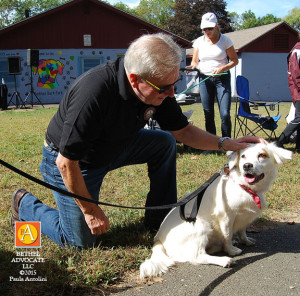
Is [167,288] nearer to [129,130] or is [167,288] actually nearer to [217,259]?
[217,259]

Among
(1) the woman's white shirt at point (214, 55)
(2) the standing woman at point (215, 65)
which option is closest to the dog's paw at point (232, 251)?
(2) the standing woman at point (215, 65)

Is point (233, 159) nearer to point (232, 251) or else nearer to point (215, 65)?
point (232, 251)

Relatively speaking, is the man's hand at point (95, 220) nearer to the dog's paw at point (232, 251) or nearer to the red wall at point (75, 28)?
the dog's paw at point (232, 251)

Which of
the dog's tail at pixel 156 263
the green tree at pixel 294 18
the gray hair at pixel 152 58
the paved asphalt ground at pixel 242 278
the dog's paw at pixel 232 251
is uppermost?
the green tree at pixel 294 18

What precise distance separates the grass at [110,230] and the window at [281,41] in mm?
23159

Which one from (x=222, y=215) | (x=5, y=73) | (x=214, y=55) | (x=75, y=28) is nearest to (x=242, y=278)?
(x=222, y=215)

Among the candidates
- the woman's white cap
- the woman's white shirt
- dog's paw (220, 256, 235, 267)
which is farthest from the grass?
the woman's white cap

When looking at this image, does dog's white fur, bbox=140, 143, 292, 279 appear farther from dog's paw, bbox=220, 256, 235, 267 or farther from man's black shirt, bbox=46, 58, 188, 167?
man's black shirt, bbox=46, 58, 188, 167

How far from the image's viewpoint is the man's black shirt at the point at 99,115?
7.67 ft

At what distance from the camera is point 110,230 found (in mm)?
3314

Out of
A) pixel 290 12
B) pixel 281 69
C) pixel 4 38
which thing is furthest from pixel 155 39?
pixel 290 12

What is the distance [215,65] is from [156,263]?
4.66 metres

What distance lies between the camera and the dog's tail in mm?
2551

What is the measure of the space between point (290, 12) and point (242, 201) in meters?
68.3
